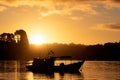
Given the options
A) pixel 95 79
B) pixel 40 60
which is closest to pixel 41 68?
pixel 40 60

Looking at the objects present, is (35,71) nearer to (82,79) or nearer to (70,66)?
(70,66)

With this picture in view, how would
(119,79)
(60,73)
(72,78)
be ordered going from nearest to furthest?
(119,79), (72,78), (60,73)

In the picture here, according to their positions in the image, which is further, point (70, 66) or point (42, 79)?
point (70, 66)

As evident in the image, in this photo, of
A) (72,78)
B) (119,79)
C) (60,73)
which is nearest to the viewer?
(119,79)

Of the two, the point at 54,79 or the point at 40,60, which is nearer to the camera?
the point at 54,79

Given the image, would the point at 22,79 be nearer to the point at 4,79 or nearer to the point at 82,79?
the point at 4,79

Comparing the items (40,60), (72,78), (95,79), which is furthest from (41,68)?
(95,79)

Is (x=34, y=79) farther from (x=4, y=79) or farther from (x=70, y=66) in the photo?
(x=70, y=66)

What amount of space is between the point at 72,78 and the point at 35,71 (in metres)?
29.5

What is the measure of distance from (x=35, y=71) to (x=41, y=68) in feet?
10.3

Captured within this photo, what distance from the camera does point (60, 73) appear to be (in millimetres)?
129625

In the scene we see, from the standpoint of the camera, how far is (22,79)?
351ft

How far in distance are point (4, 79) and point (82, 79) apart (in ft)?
Answer: 67.3

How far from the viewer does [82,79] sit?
10662 centimetres
